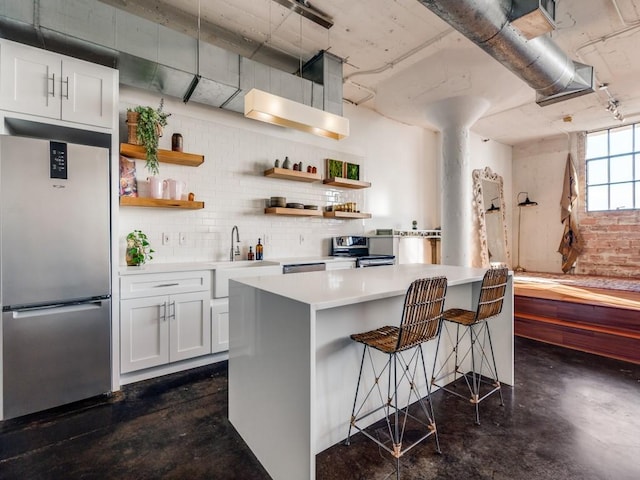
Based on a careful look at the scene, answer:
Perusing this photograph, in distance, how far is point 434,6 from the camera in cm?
219

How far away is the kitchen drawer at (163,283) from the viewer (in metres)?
2.65

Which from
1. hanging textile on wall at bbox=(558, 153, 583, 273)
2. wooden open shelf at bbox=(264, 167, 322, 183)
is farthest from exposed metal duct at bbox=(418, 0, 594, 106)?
hanging textile on wall at bbox=(558, 153, 583, 273)

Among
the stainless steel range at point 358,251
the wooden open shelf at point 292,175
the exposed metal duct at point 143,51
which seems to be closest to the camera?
the exposed metal duct at point 143,51

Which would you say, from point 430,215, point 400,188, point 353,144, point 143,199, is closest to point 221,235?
point 143,199

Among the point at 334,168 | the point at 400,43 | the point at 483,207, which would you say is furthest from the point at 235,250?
the point at 483,207

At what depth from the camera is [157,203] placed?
10.1 ft

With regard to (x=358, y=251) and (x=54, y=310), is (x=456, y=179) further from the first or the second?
(x=54, y=310)

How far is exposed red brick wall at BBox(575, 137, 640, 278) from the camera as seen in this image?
6266mm

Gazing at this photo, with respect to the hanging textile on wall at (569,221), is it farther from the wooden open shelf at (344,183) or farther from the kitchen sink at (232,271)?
the kitchen sink at (232,271)

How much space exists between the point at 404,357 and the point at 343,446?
28.5 inches

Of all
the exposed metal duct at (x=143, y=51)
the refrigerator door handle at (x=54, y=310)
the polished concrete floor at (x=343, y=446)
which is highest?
the exposed metal duct at (x=143, y=51)

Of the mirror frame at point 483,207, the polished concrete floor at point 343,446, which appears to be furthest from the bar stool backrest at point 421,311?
the mirror frame at point 483,207

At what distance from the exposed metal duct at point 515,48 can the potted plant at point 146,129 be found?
8.02 ft

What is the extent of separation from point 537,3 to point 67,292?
13.0 feet
